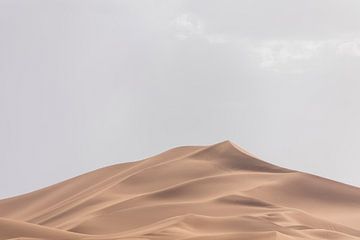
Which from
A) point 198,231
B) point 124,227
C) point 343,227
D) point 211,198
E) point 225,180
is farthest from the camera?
point 225,180

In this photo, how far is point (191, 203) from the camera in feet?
56.7

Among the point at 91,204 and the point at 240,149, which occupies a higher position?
the point at 240,149

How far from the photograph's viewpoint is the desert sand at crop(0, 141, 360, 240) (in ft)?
43.5

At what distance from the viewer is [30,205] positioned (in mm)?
21750

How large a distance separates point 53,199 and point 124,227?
21.5ft

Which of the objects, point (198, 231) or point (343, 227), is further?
point (343, 227)

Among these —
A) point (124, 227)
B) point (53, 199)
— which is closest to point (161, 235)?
point (124, 227)

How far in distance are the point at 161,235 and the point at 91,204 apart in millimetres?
6457

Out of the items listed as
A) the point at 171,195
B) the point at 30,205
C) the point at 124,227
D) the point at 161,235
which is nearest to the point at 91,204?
the point at 171,195

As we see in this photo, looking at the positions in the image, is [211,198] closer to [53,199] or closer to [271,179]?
[271,179]

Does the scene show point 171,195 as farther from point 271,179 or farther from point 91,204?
point 271,179

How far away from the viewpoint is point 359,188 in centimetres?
2119

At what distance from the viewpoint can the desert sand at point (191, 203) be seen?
13250 millimetres

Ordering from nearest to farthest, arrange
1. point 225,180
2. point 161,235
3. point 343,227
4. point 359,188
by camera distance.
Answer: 1. point 161,235
2. point 343,227
3. point 225,180
4. point 359,188
